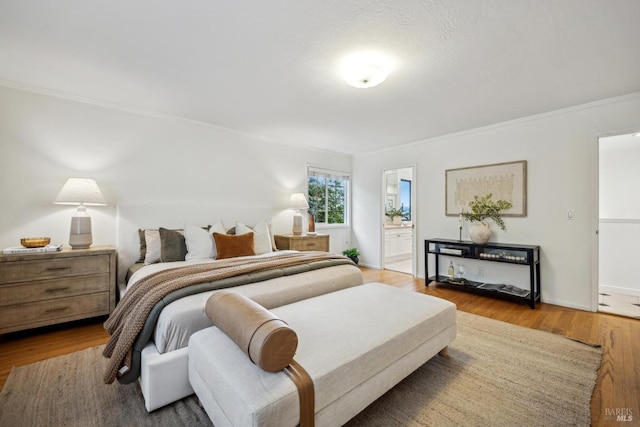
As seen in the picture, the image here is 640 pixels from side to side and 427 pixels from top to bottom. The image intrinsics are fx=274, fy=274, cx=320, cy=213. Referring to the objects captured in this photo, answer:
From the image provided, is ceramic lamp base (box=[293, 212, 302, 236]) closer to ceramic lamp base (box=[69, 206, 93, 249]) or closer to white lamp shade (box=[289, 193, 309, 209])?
white lamp shade (box=[289, 193, 309, 209])

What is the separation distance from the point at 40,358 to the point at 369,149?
203 inches

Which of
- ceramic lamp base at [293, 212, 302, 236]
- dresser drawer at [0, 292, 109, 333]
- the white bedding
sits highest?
ceramic lamp base at [293, 212, 302, 236]

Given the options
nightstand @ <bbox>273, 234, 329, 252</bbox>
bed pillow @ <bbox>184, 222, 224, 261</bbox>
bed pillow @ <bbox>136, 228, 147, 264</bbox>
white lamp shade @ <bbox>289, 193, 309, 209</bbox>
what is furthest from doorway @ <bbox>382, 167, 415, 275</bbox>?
bed pillow @ <bbox>136, 228, 147, 264</bbox>

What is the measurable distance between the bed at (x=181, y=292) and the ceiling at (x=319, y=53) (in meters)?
1.66

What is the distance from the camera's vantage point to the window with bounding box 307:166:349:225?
546 centimetres

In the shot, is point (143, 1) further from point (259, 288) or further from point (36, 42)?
point (259, 288)

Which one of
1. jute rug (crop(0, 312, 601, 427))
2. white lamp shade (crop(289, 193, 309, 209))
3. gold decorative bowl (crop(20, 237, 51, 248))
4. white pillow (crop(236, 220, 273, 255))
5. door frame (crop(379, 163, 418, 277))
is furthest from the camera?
door frame (crop(379, 163, 418, 277))

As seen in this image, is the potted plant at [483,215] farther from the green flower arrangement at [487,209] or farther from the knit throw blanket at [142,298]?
the knit throw blanket at [142,298]

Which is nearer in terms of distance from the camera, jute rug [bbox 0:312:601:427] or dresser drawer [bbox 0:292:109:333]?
jute rug [bbox 0:312:601:427]

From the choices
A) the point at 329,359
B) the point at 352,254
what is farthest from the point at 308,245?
the point at 329,359

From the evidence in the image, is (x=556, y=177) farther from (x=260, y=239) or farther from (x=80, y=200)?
(x=80, y=200)

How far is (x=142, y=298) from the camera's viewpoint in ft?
6.25

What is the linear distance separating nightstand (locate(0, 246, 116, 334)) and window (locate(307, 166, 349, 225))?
11.2ft

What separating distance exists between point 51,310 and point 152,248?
3.17 ft
